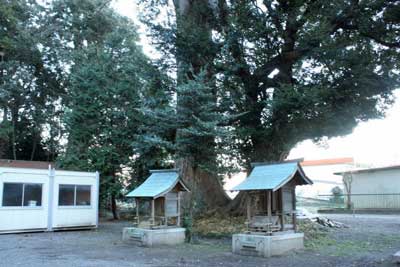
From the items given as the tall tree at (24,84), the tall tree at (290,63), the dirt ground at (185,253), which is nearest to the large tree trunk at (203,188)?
the tall tree at (290,63)

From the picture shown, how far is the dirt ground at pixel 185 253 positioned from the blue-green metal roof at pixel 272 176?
1.75 meters

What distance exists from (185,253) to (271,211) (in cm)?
249

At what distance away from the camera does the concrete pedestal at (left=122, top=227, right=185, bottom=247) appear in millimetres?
11492

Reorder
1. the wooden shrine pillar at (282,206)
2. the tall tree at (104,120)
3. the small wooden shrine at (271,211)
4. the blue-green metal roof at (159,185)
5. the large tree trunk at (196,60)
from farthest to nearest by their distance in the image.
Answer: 1. the tall tree at (104,120)
2. the large tree trunk at (196,60)
3. the blue-green metal roof at (159,185)
4. the wooden shrine pillar at (282,206)
5. the small wooden shrine at (271,211)

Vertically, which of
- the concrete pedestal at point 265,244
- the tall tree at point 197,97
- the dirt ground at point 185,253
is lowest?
the dirt ground at point 185,253

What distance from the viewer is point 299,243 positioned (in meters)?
10.4

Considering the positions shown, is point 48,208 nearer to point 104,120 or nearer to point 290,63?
point 104,120

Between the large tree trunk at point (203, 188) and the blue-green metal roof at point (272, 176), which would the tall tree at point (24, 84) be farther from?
the blue-green metal roof at point (272, 176)

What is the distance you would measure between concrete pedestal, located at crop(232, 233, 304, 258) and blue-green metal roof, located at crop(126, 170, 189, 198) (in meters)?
2.84

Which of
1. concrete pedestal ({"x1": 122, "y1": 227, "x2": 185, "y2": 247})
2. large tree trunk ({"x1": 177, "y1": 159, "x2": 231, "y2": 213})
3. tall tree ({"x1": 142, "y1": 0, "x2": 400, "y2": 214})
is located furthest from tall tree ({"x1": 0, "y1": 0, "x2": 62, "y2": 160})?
concrete pedestal ({"x1": 122, "y1": 227, "x2": 185, "y2": 247})

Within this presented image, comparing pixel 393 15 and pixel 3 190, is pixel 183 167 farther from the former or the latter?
pixel 393 15

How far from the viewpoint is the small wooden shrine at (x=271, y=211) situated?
968 cm

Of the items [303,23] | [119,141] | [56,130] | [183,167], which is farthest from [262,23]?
[56,130]

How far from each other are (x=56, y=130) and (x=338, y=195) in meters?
21.3
